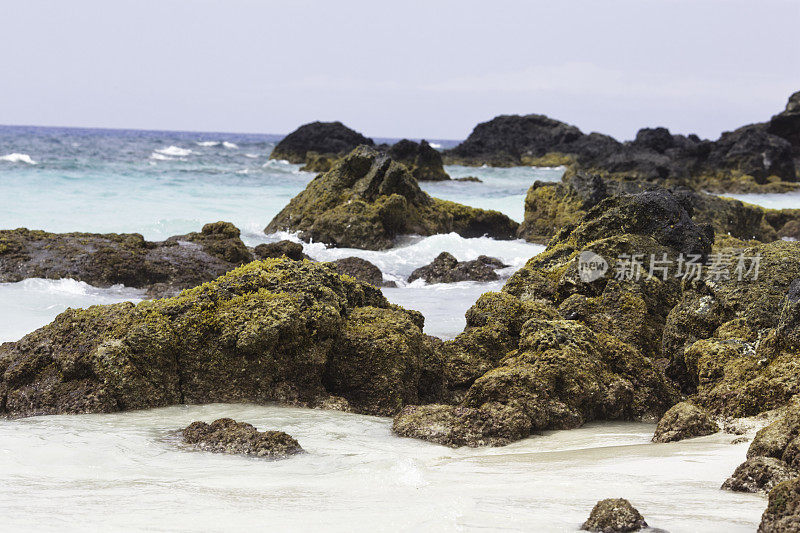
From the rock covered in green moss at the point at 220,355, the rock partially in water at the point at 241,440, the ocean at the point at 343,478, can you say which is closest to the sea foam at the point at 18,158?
the rock covered in green moss at the point at 220,355

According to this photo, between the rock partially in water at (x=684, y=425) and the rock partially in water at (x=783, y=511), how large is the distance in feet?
5.39

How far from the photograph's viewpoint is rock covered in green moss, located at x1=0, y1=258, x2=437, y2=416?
4992 millimetres

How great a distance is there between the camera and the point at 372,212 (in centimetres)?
1520

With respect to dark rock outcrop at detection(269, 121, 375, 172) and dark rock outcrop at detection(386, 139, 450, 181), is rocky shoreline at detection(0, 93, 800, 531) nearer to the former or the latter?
dark rock outcrop at detection(386, 139, 450, 181)

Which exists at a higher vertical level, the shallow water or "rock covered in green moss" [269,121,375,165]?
"rock covered in green moss" [269,121,375,165]

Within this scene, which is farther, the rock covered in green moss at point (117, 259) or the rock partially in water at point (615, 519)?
the rock covered in green moss at point (117, 259)

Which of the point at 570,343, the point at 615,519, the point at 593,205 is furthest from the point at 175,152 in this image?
the point at 615,519

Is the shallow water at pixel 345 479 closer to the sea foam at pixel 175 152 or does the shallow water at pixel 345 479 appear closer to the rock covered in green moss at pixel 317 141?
the rock covered in green moss at pixel 317 141

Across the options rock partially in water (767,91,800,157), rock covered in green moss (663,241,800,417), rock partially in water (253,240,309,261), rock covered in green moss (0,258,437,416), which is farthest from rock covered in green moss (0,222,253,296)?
rock partially in water (767,91,800,157)

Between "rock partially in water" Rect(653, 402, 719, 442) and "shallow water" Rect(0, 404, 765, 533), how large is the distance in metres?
0.11

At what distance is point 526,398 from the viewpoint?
4.77 meters

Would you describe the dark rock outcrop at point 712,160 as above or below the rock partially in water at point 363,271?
above

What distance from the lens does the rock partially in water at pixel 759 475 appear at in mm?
3113

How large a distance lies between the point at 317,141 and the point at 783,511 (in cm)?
5564
